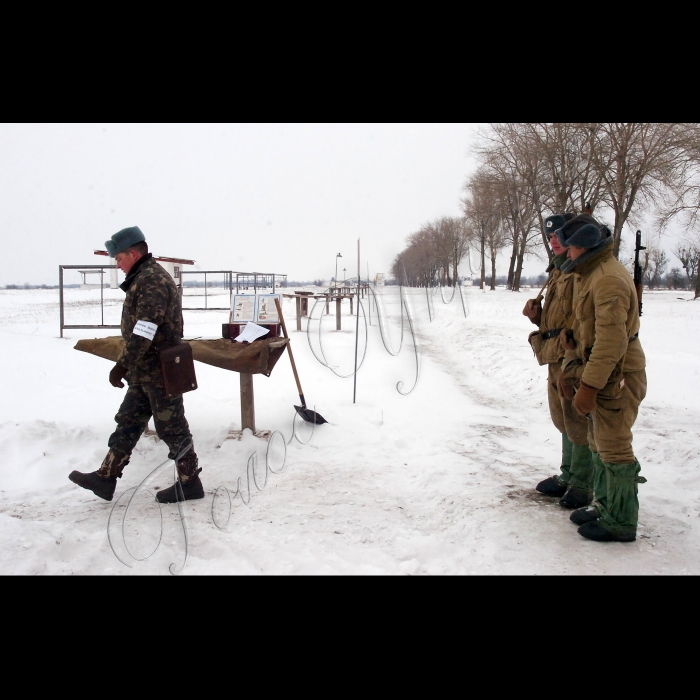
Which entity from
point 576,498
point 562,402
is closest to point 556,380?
point 562,402

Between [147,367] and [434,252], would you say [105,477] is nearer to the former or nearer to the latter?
[147,367]

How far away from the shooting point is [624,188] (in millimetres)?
24188

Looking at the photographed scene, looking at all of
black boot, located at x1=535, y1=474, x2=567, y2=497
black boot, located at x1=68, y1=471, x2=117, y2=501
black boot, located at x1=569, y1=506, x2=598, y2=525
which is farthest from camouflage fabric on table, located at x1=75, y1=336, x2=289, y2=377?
black boot, located at x1=569, y1=506, x2=598, y2=525

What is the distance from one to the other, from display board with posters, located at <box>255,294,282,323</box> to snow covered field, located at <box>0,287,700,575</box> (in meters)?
1.15

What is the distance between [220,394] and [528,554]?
482 centimetres

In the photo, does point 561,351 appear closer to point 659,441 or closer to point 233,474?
point 659,441

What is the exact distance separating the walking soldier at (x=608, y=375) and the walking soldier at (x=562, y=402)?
324mm

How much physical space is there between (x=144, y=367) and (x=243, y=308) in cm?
213

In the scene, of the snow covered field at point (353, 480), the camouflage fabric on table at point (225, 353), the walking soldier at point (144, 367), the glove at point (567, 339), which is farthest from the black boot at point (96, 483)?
the glove at point (567, 339)

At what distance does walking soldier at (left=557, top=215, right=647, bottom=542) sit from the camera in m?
3.19

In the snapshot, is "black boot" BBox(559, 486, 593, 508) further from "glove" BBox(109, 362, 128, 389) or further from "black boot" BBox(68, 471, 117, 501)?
"glove" BBox(109, 362, 128, 389)

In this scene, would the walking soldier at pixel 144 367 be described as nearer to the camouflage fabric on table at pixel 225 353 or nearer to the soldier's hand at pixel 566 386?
the camouflage fabric on table at pixel 225 353

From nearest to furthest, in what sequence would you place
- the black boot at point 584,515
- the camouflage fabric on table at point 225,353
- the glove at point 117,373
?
the black boot at point 584,515, the glove at point 117,373, the camouflage fabric on table at point 225,353

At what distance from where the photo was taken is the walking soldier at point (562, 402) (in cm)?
384
